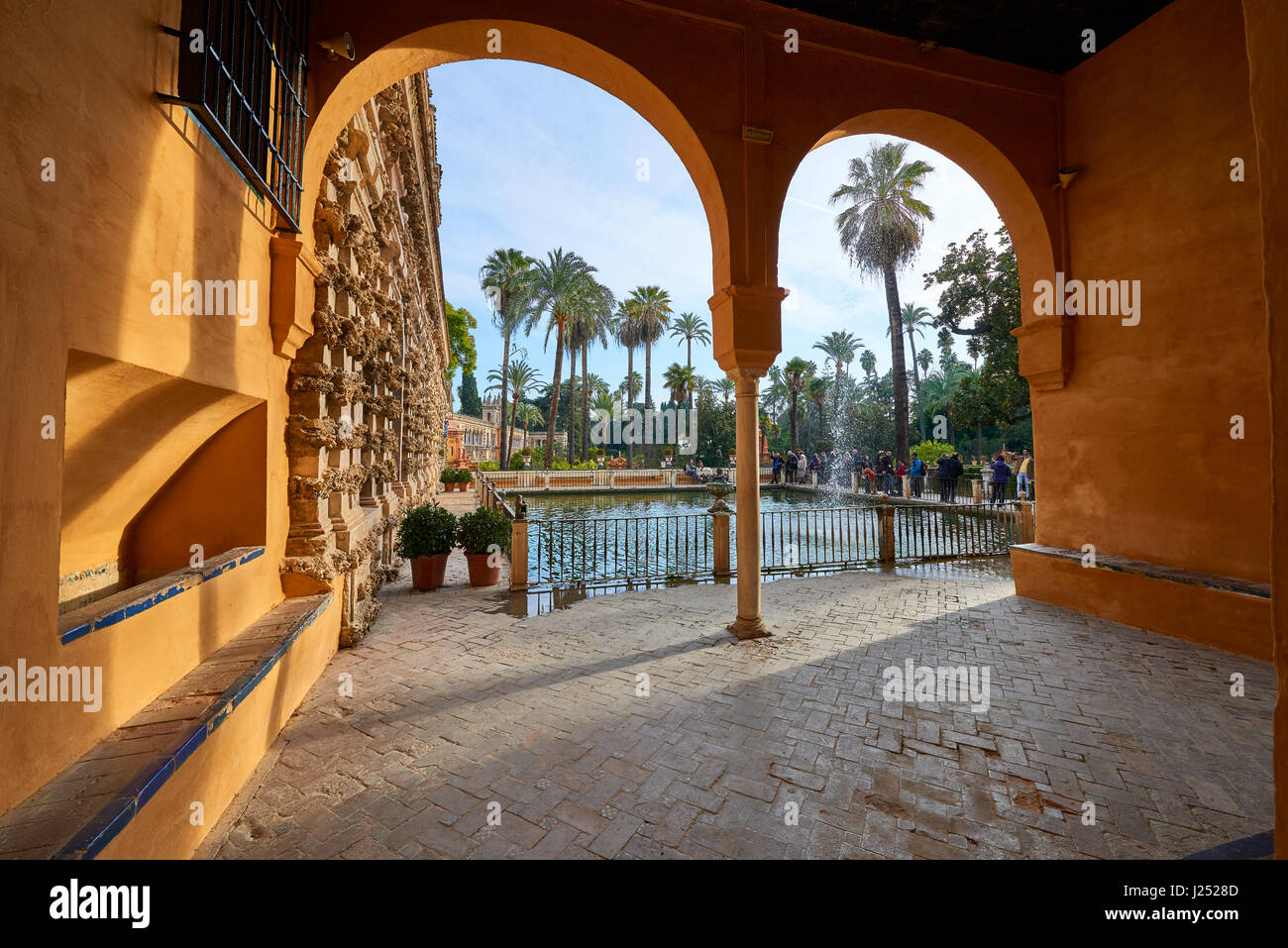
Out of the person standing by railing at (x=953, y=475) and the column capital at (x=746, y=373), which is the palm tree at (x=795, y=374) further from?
the column capital at (x=746, y=373)

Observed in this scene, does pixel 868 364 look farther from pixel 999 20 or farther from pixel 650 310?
pixel 999 20

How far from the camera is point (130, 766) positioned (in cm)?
203

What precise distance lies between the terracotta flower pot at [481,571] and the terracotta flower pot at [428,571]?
407 millimetres

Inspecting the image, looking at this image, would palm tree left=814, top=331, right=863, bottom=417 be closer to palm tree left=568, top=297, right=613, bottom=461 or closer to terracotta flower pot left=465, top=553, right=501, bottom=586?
palm tree left=568, top=297, right=613, bottom=461

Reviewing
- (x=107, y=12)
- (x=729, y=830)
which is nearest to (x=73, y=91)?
(x=107, y=12)

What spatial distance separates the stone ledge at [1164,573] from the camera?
193 inches

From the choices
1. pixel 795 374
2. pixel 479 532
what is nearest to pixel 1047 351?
pixel 479 532

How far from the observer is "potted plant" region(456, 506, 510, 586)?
25.2ft

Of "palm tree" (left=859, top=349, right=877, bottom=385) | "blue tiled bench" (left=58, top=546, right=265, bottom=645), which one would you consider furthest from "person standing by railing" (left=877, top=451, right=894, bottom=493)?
"palm tree" (left=859, top=349, right=877, bottom=385)

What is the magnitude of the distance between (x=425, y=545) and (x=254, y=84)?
5.39 meters

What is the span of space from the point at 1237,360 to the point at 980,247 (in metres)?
20.8

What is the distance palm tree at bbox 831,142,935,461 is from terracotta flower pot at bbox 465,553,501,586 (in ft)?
62.6

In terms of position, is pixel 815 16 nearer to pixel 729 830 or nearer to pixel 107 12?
pixel 107 12

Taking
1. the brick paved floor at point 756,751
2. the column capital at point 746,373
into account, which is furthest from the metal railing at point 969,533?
the column capital at point 746,373
